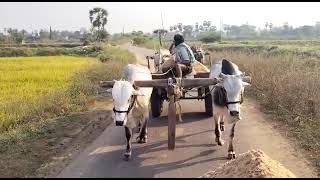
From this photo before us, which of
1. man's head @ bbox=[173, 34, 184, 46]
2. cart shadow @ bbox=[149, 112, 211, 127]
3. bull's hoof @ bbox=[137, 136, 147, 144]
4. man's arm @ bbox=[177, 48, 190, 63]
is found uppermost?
man's head @ bbox=[173, 34, 184, 46]

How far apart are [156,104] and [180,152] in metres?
3.15

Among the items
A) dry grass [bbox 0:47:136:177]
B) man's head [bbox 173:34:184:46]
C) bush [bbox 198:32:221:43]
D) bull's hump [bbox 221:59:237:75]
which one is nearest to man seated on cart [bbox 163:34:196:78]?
man's head [bbox 173:34:184:46]

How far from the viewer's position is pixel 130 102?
7.82 meters

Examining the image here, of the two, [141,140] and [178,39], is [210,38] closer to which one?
[178,39]

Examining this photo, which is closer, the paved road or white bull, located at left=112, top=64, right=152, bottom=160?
the paved road

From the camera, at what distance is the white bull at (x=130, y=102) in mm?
7500

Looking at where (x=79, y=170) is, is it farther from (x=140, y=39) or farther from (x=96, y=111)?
(x=140, y=39)

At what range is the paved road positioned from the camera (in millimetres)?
7383

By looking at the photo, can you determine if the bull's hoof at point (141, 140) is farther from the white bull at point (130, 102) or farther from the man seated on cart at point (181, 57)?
the man seated on cart at point (181, 57)

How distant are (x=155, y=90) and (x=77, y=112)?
2.99 m

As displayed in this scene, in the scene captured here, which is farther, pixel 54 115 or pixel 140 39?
pixel 140 39

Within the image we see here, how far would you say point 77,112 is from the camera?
511 inches

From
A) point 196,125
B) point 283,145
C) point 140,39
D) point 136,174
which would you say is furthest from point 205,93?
point 140,39

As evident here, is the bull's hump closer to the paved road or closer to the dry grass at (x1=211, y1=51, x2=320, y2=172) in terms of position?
the paved road
